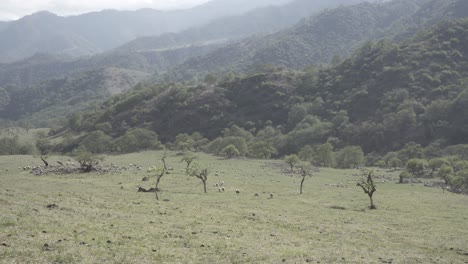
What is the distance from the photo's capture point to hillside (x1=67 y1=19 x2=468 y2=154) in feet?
449

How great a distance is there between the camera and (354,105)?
163 meters

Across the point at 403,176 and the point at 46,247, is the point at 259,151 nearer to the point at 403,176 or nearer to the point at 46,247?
the point at 403,176

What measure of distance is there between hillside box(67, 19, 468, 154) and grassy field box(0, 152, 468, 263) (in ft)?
294

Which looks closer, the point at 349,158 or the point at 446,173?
the point at 446,173

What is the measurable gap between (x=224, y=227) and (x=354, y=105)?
479 feet

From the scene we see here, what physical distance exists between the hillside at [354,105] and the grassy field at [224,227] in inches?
3527

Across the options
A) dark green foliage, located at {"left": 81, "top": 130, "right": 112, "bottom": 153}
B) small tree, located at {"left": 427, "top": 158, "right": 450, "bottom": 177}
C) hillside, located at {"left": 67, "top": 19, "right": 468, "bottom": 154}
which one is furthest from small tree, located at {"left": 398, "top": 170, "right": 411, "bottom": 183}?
dark green foliage, located at {"left": 81, "top": 130, "right": 112, "bottom": 153}

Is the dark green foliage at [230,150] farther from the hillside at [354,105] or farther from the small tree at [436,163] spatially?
the small tree at [436,163]

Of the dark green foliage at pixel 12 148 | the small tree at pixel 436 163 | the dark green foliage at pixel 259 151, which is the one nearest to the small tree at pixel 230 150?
the dark green foliage at pixel 259 151

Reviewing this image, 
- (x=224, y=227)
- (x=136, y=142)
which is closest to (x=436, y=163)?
(x=224, y=227)

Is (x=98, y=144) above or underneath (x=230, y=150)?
underneath

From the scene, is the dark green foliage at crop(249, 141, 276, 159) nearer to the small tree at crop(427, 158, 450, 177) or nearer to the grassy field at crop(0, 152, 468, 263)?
the small tree at crop(427, 158, 450, 177)

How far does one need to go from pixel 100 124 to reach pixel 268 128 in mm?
76576

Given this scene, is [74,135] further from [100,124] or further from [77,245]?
[77,245]
